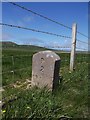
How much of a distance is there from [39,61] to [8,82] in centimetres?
146

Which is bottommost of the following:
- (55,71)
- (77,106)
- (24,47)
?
(77,106)

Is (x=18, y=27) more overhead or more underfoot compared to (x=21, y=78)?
more overhead

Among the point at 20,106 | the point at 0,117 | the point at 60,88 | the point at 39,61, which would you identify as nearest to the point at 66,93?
the point at 60,88

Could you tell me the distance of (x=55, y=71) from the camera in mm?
6289

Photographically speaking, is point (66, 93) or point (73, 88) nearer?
point (66, 93)

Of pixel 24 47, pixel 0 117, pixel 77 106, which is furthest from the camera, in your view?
pixel 24 47

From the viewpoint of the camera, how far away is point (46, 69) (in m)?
6.22

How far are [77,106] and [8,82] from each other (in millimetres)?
2604

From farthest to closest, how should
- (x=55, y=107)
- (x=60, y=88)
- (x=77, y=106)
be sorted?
(x=60, y=88) < (x=77, y=106) < (x=55, y=107)

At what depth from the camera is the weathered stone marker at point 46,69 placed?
620 centimetres

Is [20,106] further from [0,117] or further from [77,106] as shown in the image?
[77,106]

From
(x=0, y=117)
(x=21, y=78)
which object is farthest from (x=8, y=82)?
(x=0, y=117)

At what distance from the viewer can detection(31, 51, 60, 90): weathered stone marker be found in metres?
6.20

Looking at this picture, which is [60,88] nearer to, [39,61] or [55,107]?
[39,61]
